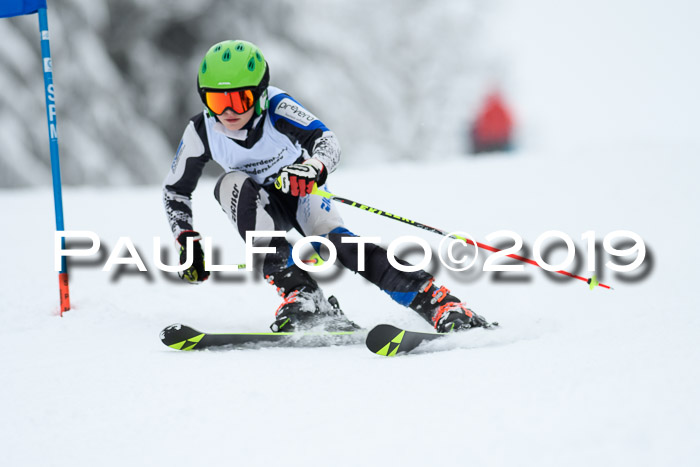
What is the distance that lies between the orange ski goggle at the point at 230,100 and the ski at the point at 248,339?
95 cm

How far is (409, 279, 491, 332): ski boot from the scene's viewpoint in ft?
8.87

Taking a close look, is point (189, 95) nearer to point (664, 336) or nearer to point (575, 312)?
point (575, 312)

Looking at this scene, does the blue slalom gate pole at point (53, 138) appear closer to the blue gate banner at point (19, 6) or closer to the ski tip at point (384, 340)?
the blue gate banner at point (19, 6)

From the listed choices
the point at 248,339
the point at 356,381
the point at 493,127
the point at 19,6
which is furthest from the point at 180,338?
the point at 493,127

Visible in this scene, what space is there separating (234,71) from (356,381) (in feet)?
4.89

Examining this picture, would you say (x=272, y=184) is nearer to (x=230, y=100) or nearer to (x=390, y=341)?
(x=230, y=100)

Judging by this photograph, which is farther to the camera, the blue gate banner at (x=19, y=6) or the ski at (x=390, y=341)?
the blue gate banner at (x=19, y=6)

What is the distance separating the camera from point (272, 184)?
10.6ft

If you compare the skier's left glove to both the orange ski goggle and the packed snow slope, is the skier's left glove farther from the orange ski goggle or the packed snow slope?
the packed snow slope

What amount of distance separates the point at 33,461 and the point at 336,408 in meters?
0.77

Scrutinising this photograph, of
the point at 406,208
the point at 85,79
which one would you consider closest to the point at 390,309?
the point at 406,208

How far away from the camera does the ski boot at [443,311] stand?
2.71m

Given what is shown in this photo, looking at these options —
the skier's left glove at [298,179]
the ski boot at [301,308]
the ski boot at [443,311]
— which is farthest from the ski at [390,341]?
the skier's left glove at [298,179]

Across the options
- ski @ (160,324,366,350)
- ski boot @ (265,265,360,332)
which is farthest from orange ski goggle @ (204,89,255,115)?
ski @ (160,324,366,350)
